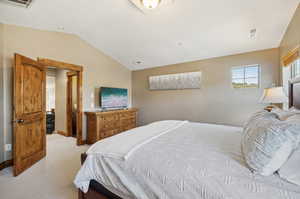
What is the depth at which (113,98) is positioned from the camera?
14.4 feet

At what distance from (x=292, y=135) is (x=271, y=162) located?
0.21 m

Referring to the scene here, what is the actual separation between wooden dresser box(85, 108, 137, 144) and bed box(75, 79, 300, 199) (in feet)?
7.28

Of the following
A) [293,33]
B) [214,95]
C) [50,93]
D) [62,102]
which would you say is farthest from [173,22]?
[50,93]

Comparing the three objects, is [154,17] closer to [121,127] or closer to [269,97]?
[269,97]

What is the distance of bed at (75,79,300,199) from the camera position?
823 millimetres

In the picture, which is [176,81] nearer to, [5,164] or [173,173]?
[173,173]

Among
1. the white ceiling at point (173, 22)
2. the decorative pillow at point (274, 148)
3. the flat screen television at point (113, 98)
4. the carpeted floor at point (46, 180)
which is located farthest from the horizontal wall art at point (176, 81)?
the decorative pillow at point (274, 148)

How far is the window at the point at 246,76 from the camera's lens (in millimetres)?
3409

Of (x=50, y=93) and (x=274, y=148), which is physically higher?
(x=50, y=93)

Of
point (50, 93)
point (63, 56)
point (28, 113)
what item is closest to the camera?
point (28, 113)

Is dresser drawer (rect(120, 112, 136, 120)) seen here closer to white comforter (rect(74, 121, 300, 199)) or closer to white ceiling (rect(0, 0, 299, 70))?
white ceiling (rect(0, 0, 299, 70))

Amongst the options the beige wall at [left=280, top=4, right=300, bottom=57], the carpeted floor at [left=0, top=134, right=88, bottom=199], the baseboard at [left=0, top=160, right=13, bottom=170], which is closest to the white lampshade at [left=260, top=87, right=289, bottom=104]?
the beige wall at [left=280, top=4, right=300, bottom=57]

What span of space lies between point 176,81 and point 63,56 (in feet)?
10.2

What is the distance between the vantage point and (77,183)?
1367mm
